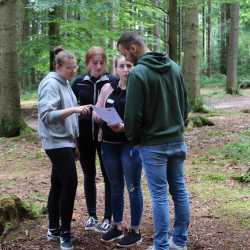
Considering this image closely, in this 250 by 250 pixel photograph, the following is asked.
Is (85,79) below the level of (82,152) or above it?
above

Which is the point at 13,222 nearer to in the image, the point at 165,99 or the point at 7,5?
the point at 165,99

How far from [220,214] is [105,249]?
1.60 meters

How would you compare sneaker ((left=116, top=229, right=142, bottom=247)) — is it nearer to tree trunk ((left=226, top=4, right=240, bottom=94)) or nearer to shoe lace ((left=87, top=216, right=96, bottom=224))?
shoe lace ((left=87, top=216, right=96, bottom=224))

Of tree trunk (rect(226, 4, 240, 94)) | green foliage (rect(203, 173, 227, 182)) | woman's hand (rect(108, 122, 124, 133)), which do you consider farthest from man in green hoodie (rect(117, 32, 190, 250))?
tree trunk (rect(226, 4, 240, 94))

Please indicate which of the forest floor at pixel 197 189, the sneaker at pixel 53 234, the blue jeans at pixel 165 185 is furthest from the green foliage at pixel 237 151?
the sneaker at pixel 53 234

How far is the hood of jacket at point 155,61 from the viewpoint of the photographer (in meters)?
3.88

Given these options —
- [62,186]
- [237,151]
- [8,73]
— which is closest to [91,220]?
[62,186]

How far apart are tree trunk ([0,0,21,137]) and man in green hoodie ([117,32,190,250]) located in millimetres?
7278

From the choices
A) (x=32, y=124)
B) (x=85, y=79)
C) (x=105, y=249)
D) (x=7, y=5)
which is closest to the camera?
(x=105, y=249)

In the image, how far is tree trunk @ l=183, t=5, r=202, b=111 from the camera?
13867mm

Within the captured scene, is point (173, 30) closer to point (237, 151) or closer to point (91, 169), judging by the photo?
point (237, 151)

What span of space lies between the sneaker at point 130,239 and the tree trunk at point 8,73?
22.8 feet

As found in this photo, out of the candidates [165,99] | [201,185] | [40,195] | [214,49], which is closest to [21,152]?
[40,195]

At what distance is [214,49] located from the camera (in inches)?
1678
